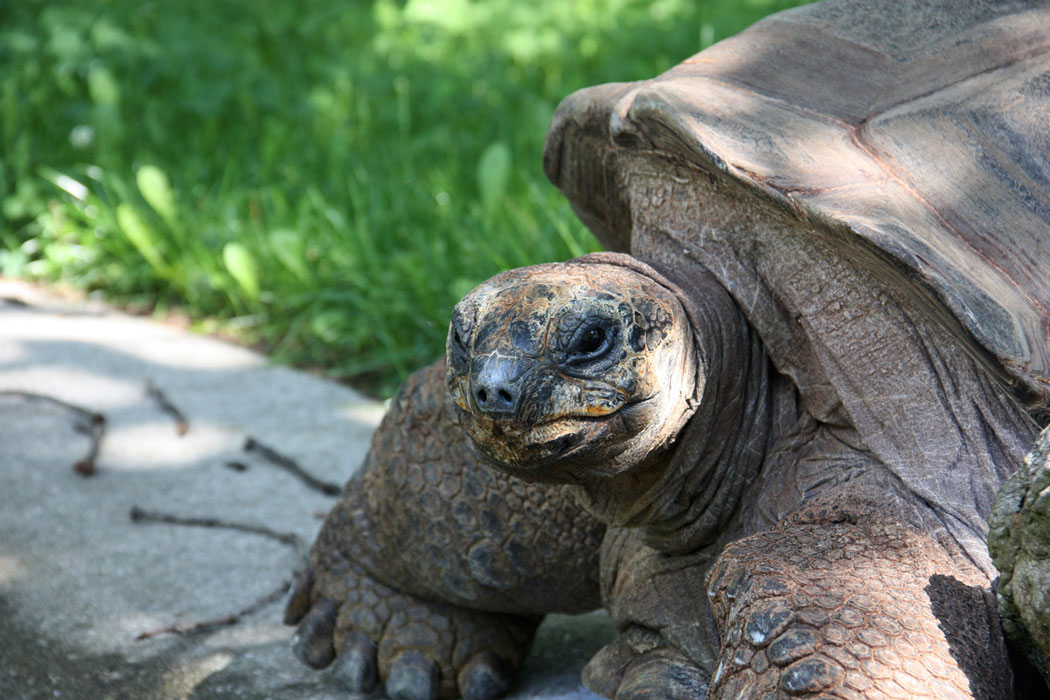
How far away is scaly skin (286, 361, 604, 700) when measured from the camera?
6.85ft

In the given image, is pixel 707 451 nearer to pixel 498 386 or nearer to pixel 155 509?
pixel 498 386

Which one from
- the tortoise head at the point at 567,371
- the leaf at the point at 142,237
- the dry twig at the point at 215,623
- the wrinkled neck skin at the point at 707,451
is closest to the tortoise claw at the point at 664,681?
the wrinkled neck skin at the point at 707,451

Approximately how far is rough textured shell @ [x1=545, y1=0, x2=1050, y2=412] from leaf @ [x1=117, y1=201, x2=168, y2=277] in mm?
2763

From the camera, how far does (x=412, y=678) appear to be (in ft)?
7.11

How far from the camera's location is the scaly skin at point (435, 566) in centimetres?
209

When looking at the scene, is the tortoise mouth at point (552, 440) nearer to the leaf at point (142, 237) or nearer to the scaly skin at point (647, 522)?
the scaly skin at point (647, 522)

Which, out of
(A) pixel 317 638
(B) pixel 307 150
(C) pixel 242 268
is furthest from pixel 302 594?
(B) pixel 307 150

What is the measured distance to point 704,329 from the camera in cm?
173

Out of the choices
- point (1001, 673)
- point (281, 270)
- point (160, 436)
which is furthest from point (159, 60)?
point (1001, 673)

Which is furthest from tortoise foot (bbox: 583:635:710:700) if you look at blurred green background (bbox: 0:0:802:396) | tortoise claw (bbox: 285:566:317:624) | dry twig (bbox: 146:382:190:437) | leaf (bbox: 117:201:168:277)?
leaf (bbox: 117:201:168:277)

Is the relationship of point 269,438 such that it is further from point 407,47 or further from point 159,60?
point 407,47

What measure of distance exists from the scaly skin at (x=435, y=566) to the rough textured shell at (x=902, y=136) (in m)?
0.63

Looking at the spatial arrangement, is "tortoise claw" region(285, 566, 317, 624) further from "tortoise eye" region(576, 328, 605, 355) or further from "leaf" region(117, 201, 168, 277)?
"leaf" region(117, 201, 168, 277)

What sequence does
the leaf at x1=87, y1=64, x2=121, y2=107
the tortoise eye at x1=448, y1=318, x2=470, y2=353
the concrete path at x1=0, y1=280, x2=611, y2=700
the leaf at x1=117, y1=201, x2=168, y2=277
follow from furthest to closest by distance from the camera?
the leaf at x1=87, y1=64, x2=121, y2=107 → the leaf at x1=117, y1=201, x2=168, y2=277 → the concrete path at x1=0, y1=280, x2=611, y2=700 → the tortoise eye at x1=448, y1=318, x2=470, y2=353
